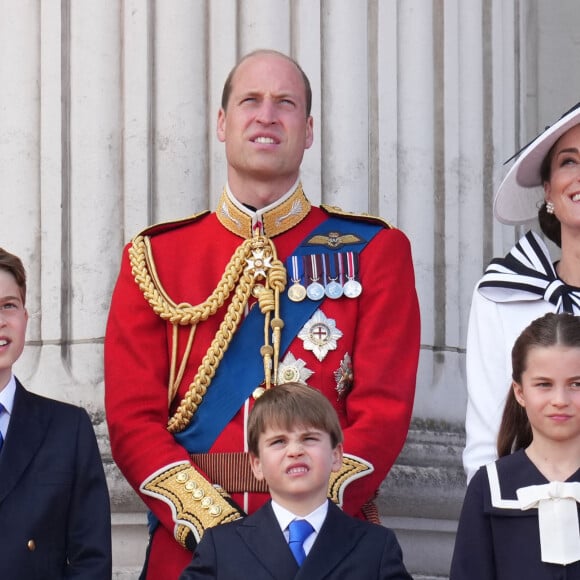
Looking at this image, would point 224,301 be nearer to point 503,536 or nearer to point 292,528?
point 292,528

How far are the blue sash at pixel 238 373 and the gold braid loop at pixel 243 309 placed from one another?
23mm

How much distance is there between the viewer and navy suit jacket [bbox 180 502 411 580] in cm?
445

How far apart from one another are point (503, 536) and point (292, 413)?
0.59 m

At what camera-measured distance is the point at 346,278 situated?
203 inches

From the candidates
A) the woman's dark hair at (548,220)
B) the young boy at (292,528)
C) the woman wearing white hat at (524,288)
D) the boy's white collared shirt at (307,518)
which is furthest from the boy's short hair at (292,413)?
the woman's dark hair at (548,220)

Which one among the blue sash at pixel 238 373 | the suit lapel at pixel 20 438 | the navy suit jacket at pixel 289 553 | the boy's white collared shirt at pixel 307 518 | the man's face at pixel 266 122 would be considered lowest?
the navy suit jacket at pixel 289 553

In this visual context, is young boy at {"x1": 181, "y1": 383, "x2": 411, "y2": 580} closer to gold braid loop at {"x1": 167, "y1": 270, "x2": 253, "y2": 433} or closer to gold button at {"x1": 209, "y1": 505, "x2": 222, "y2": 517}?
gold button at {"x1": 209, "y1": 505, "x2": 222, "y2": 517}

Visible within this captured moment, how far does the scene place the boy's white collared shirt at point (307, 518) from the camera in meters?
4.50

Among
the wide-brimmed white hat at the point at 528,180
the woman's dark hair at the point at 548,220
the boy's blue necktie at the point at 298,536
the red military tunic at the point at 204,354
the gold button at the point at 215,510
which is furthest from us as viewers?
the woman's dark hair at the point at 548,220

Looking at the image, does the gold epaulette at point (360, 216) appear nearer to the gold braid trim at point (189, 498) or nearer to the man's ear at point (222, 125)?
the man's ear at point (222, 125)

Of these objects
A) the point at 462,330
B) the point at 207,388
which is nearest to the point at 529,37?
the point at 462,330

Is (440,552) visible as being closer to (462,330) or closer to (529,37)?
(462,330)

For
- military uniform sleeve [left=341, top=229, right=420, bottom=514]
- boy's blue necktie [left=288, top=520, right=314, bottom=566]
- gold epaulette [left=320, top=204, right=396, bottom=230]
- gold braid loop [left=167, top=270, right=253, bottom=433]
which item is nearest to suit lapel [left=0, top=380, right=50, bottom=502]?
gold braid loop [left=167, top=270, right=253, bottom=433]

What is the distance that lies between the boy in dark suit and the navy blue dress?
3.03 feet
